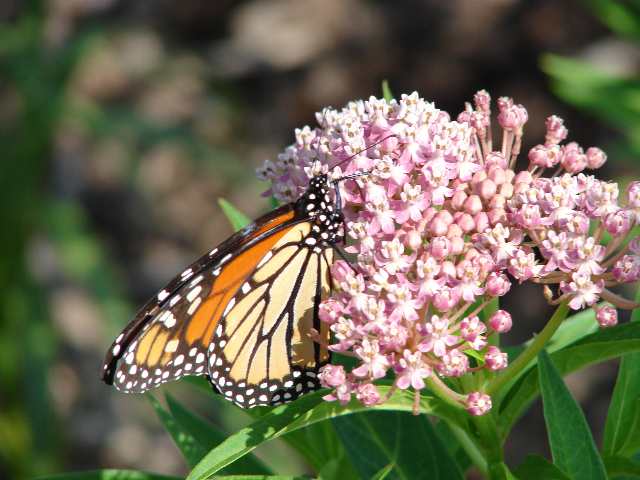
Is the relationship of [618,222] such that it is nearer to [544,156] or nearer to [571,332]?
[544,156]

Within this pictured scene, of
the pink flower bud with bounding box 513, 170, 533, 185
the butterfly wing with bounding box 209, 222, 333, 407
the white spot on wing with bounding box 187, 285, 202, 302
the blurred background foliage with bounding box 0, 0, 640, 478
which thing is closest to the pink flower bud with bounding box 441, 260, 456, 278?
the pink flower bud with bounding box 513, 170, 533, 185

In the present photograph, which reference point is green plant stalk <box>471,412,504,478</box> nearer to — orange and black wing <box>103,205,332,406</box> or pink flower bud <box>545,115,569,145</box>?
orange and black wing <box>103,205,332,406</box>

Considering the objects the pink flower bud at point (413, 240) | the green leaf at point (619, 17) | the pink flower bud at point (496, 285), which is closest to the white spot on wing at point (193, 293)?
the pink flower bud at point (413, 240)

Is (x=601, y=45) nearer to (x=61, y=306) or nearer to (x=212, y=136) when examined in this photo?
(x=212, y=136)

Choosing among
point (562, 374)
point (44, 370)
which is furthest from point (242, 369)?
point (44, 370)

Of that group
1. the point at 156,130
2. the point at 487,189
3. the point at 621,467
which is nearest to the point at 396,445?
the point at 621,467

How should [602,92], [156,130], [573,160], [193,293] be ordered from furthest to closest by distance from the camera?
[156,130], [602,92], [193,293], [573,160]

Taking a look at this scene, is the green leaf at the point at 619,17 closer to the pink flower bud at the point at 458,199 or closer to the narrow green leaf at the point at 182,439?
the pink flower bud at the point at 458,199
